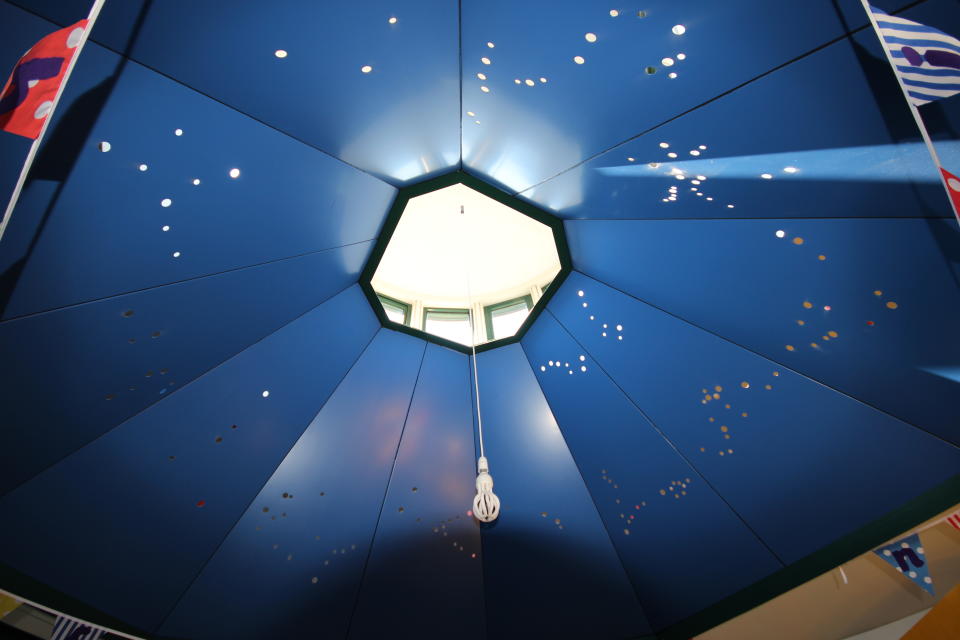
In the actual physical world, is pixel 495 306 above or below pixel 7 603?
above

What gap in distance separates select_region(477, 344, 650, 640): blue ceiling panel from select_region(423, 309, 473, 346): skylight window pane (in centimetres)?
158

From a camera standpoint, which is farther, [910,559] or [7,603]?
[910,559]

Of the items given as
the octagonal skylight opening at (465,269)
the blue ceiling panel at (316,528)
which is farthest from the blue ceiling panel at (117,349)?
the octagonal skylight opening at (465,269)

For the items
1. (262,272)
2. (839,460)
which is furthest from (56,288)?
(839,460)

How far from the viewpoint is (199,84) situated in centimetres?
197

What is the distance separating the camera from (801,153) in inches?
77.4

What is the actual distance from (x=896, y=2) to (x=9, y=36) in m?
2.98

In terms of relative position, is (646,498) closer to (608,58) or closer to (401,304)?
(608,58)

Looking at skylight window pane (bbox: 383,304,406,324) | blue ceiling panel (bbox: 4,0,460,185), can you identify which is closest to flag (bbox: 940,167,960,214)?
blue ceiling panel (bbox: 4,0,460,185)

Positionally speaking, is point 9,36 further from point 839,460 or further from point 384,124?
point 839,460

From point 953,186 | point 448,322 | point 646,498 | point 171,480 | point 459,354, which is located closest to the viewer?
point 953,186

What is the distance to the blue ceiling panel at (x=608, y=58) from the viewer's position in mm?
1745

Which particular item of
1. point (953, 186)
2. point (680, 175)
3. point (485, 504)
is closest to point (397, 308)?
point (485, 504)

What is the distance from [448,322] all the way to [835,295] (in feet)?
12.0
